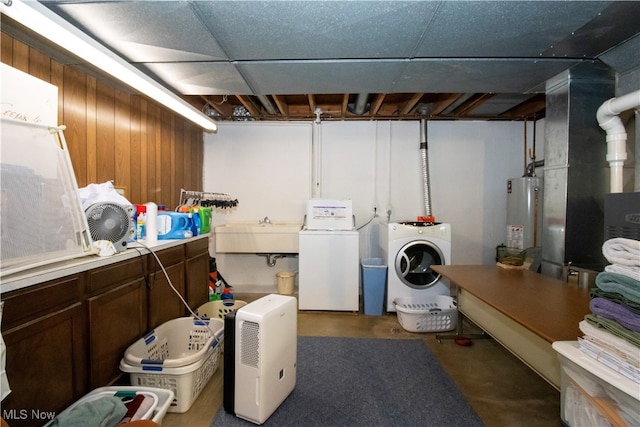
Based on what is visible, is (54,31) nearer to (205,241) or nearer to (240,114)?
(205,241)

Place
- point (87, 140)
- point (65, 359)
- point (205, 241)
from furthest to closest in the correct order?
point (205, 241) → point (87, 140) → point (65, 359)

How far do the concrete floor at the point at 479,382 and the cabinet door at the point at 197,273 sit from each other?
82 centimetres

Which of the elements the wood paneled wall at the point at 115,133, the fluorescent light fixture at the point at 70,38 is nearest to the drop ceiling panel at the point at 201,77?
the fluorescent light fixture at the point at 70,38

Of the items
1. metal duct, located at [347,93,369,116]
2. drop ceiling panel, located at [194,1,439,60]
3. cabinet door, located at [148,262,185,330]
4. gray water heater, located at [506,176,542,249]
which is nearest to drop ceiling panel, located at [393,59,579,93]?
drop ceiling panel, located at [194,1,439,60]

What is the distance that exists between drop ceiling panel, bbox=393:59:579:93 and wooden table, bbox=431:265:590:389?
5.27 feet

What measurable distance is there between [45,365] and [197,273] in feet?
4.76

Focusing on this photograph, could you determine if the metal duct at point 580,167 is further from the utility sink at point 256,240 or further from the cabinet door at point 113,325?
the cabinet door at point 113,325

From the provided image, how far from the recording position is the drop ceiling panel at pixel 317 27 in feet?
4.72

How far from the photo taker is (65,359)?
1305 millimetres

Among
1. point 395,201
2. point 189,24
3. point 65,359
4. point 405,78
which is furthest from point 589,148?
point 65,359

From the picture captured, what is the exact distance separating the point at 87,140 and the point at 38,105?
43cm

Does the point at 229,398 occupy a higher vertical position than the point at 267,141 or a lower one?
lower

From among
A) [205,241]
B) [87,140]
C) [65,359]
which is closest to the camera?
[65,359]

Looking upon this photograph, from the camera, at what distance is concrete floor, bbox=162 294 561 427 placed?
164cm
